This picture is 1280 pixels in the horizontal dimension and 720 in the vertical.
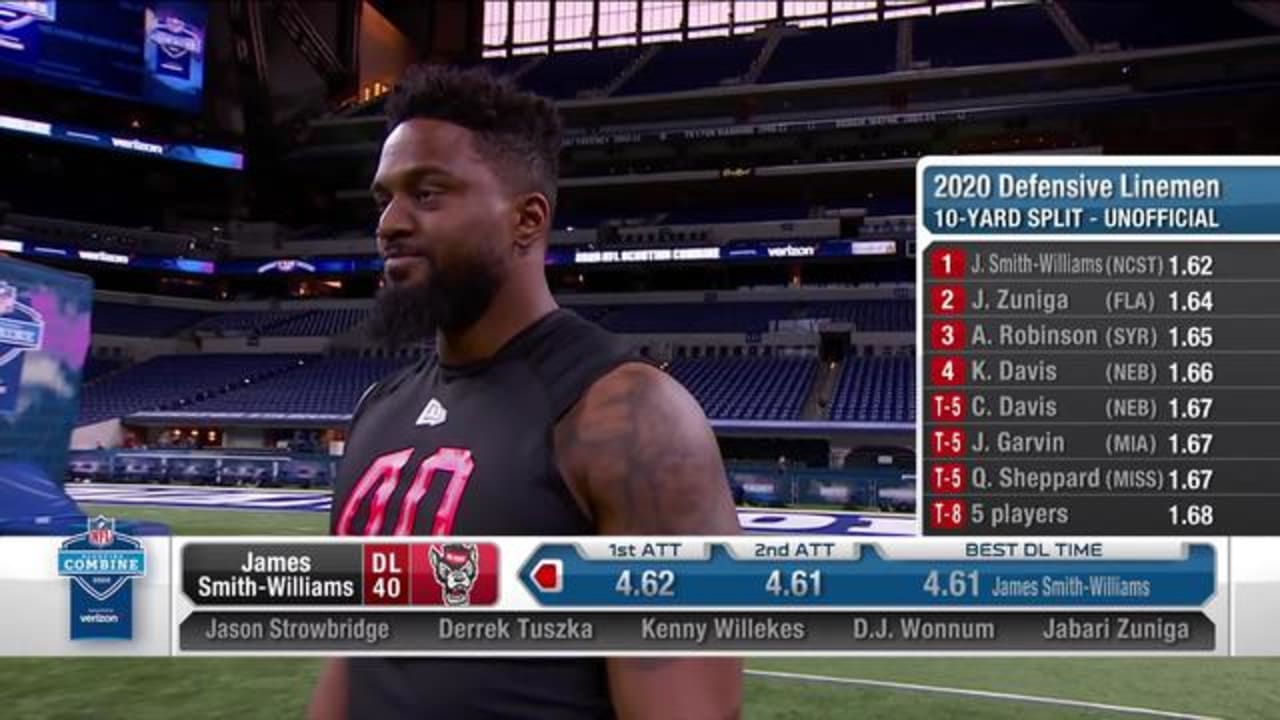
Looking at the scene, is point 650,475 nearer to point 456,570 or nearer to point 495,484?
point 495,484

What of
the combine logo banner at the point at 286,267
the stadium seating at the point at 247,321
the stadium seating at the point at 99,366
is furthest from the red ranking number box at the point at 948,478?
the combine logo banner at the point at 286,267

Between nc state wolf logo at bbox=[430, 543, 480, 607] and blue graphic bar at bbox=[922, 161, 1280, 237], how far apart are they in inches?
93.5

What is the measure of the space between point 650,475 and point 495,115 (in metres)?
0.89

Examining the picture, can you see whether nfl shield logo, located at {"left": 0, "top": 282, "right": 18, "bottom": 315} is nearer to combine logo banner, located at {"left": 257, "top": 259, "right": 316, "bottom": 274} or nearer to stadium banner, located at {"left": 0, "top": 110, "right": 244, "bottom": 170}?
stadium banner, located at {"left": 0, "top": 110, "right": 244, "bottom": 170}

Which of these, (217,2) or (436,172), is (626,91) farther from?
(436,172)

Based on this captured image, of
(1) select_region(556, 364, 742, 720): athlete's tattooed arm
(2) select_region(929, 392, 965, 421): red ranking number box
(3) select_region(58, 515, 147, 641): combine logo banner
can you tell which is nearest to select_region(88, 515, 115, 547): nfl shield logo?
(3) select_region(58, 515, 147, 641): combine logo banner

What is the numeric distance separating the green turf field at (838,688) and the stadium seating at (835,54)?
34935mm

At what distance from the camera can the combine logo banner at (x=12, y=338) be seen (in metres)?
11.6

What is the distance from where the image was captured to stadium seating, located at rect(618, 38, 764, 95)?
42188mm

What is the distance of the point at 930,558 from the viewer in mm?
3381

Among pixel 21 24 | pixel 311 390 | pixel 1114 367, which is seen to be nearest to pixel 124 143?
pixel 21 24

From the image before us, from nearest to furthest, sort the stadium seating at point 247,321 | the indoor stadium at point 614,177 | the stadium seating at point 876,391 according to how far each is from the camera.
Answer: the stadium seating at point 876,391 < the indoor stadium at point 614,177 < the stadium seating at point 247,321

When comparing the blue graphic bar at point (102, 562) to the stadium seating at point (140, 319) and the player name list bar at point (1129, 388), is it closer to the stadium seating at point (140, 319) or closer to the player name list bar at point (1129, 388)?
the player name list bar at point (1129, 388)
